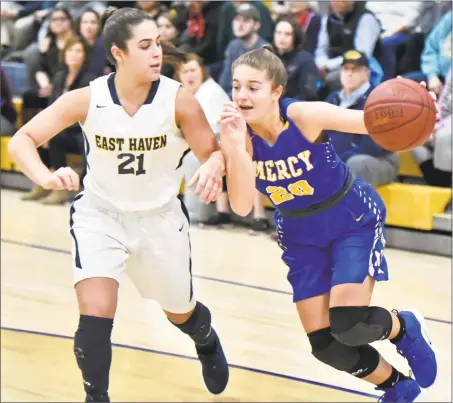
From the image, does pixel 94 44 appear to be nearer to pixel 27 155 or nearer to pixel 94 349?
pixel 27 155

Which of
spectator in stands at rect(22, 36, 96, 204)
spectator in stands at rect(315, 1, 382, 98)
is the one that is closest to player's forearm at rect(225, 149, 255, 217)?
spectator in stands at rect(22, 36, 96, 204)

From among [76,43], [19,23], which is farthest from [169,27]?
[19,23]

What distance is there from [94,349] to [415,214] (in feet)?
10.5

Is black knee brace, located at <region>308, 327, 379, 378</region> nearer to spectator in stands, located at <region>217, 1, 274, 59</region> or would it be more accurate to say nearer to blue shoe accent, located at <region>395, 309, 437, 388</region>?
blue shoe accent, located at <region>395, 309, 437, 388</region>

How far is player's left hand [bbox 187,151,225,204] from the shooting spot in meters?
3.25

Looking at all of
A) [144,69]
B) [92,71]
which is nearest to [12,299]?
[92,71]

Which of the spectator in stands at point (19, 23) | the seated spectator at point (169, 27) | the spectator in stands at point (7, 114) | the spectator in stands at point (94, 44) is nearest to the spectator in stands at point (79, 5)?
the seated spectator at point (169, 27)

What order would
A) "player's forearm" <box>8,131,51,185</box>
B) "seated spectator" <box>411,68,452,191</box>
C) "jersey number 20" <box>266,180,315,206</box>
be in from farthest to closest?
"seated spectator" <box>411,68,452,191</box>, "jersey number 20" <box>266,180,315,206</box>, "player's forearm" <box>8,131,51,185</box>

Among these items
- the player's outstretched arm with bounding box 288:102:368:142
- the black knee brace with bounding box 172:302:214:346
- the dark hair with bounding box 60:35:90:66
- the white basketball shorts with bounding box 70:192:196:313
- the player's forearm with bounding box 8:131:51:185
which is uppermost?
the player's outstretched arm with bounding box 288:102:368:142

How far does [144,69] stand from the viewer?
3494 millimetres

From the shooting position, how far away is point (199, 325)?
4387 mm

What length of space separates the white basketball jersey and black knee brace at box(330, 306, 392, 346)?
0.97 m

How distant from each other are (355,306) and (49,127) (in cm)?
152

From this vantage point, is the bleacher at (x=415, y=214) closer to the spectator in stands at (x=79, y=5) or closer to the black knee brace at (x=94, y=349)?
the spectator in stands at (x=79, y=5)
